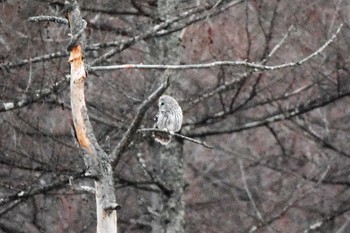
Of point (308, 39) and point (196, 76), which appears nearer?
point (308, 39)

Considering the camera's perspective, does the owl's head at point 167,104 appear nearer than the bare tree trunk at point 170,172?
Yes

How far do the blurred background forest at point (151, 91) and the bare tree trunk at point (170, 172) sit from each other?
2 centimetres

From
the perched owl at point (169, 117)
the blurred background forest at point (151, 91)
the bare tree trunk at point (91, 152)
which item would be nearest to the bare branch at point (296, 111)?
the blurred background forest at point (151, 91)

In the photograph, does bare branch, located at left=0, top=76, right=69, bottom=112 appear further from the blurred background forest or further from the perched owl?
the perched owl

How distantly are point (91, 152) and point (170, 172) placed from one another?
6.62 metres

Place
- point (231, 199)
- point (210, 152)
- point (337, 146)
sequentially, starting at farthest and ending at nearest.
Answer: point (210, 152) < point (231, 199) < point (337, 146)

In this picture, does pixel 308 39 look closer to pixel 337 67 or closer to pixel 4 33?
pixel 337 67

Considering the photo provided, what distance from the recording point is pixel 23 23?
40.9 ft

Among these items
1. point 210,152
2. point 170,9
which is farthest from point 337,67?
point 210,152

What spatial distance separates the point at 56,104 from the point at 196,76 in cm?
486

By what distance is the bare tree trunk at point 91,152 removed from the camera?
8.52 metres

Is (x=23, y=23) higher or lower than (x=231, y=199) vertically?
lower

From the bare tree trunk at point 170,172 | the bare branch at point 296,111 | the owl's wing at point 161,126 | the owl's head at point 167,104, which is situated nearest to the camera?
the owl's wing at point 161,126

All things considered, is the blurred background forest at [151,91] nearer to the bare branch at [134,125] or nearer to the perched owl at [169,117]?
the perched owl at [169,117]
